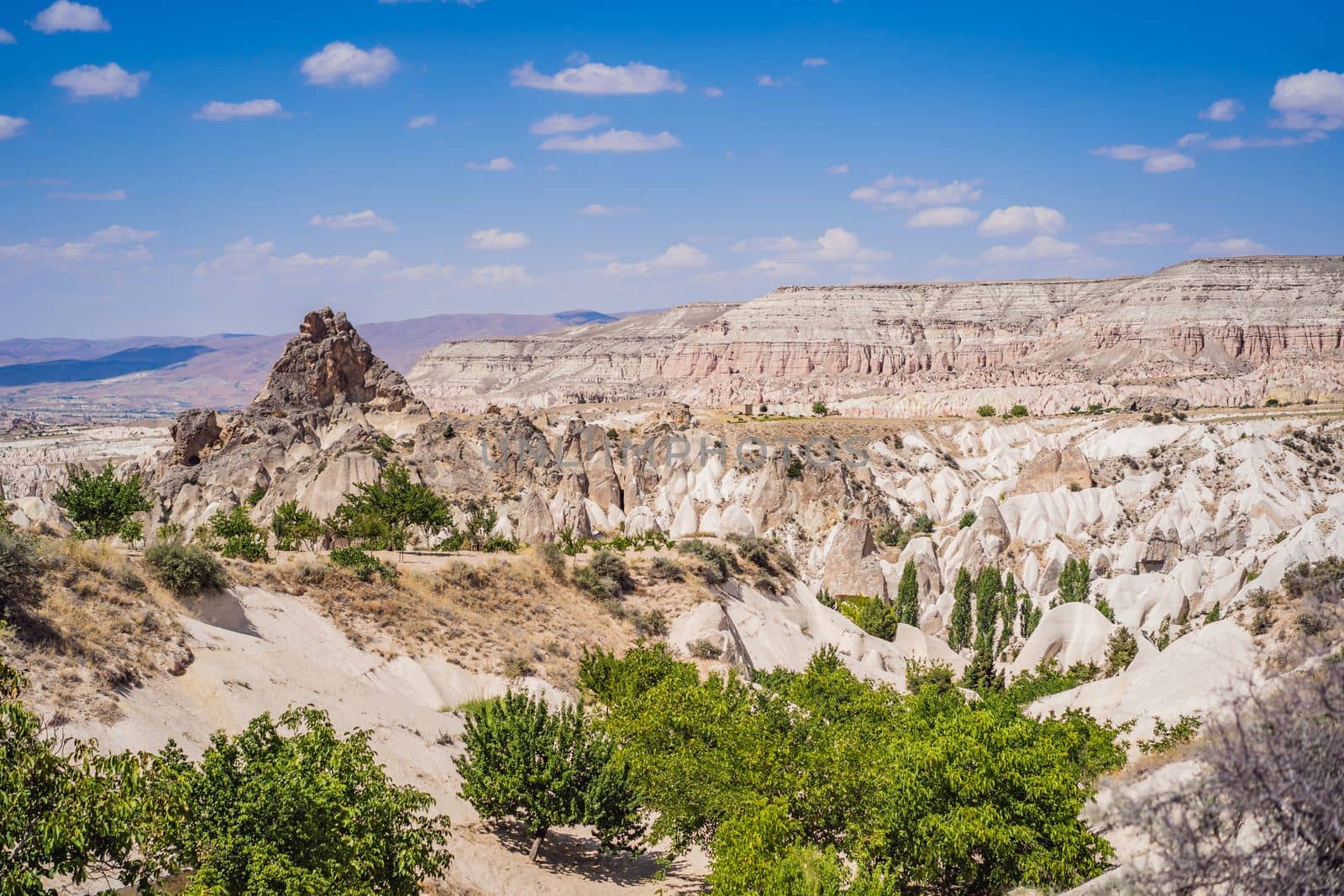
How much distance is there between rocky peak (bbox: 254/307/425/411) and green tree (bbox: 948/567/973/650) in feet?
135

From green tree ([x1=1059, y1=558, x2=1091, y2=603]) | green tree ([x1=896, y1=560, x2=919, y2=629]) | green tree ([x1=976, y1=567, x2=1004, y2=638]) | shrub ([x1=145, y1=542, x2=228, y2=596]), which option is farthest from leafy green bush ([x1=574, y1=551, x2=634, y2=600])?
green tree ([x1=1059, y1=558, x2=1091, y2=603])

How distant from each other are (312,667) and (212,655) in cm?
274

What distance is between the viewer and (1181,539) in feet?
195

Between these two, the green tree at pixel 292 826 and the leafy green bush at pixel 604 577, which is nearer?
the green tree at pixel 292 826

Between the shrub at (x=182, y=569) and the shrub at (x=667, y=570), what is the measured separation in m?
16.7

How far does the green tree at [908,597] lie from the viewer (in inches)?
2126

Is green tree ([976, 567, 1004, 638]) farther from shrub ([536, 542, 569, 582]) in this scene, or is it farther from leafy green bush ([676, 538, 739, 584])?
shrub ([536, 542, 569, 582])

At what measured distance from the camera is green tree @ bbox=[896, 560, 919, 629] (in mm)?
54000

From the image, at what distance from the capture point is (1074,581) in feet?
181

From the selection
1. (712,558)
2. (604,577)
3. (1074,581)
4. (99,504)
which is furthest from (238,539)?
(1074,581)

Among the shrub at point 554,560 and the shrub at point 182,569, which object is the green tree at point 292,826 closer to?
the shrub at point 182,569

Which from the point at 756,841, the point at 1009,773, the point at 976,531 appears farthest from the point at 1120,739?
the point at 976,531

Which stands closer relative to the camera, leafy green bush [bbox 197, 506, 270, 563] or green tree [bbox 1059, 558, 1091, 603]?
leafy green bush [bbox 197, 506, 270, 563]

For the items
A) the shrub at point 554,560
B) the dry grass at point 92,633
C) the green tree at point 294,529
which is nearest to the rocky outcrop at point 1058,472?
the shrub at point 554,560
